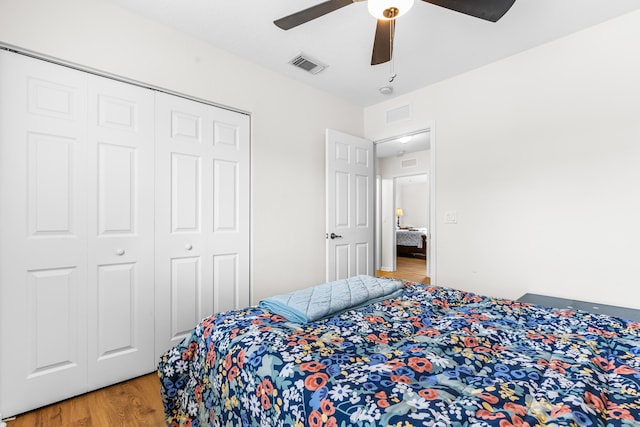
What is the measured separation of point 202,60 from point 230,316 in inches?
84.4

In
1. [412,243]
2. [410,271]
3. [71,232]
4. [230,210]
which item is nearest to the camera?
[71,232]

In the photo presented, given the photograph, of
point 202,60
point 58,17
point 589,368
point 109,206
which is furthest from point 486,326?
point 58,17

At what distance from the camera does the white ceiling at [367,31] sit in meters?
2.08

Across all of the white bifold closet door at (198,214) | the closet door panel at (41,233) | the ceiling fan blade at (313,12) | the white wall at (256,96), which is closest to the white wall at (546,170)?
the white wall at (256,96)

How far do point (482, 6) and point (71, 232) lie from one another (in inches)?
109

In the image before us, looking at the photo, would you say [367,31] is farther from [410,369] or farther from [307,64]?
[410,369]

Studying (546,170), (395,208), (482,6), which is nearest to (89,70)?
(482,6)

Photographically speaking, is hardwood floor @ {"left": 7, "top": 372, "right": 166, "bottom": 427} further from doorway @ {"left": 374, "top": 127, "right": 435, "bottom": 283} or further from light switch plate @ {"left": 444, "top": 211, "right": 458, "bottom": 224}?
doorway @ {"left": 374, "top": 127, "right": 435, "bottom": 283}

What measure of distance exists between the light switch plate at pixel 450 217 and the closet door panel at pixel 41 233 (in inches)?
121

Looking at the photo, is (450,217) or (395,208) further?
(395,208)

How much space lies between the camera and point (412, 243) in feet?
24.2

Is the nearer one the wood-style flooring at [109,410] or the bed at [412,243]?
the wood-style flooring at [109,410]

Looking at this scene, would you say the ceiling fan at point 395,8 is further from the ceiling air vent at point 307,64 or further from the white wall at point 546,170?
the white wall at point 546,170

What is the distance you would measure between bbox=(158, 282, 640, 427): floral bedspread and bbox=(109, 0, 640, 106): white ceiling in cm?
202
